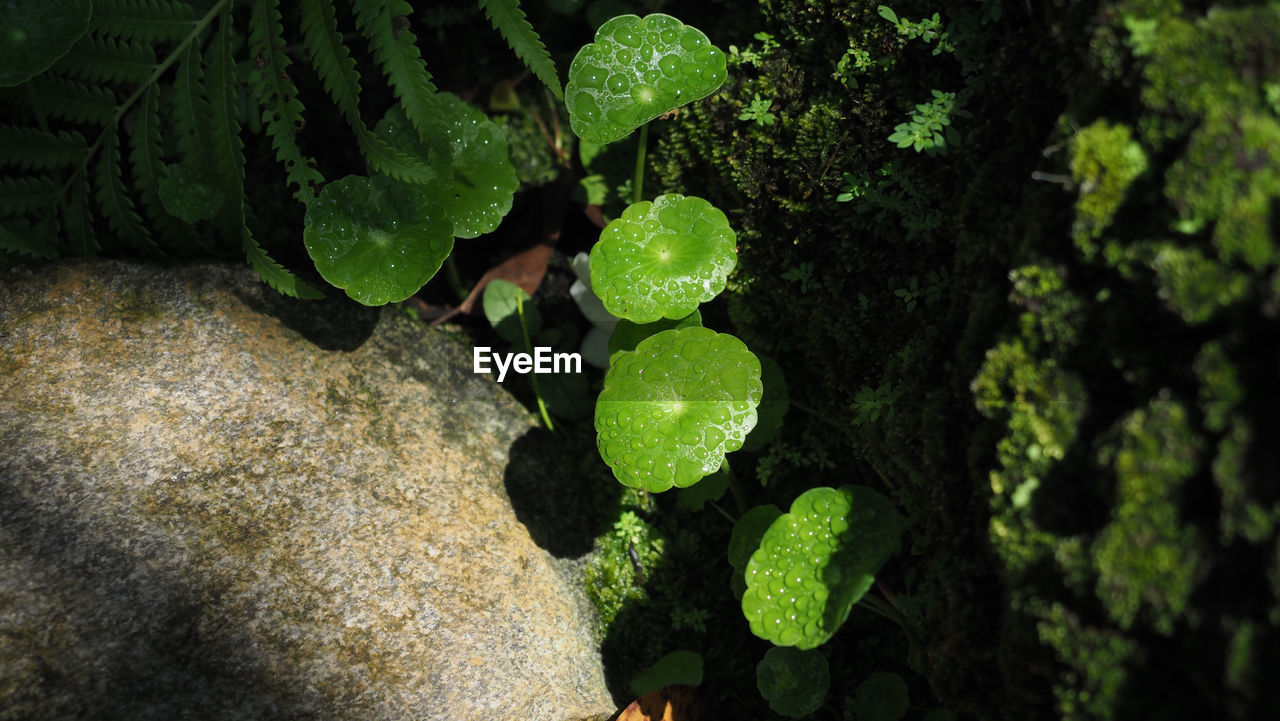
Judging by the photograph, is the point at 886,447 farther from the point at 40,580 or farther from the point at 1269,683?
the point at 40,580

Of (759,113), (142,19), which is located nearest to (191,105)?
(142,19)

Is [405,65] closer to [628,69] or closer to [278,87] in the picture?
[278,87]

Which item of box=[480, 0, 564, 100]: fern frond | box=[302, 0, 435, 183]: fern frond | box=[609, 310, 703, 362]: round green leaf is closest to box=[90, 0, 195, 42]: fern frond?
box=[302, 0, 435, 183]: fern frond

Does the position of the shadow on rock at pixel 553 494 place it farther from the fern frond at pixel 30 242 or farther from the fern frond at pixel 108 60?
the fern frond at pixel 108 60

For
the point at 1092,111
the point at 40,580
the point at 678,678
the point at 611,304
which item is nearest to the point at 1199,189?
the point at 1092,111

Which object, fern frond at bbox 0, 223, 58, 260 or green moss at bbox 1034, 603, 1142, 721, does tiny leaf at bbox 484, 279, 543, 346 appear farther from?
green moss at bbox 1034, 603, 1142, 721

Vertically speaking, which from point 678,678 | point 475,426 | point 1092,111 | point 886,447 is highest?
point 1092,111
